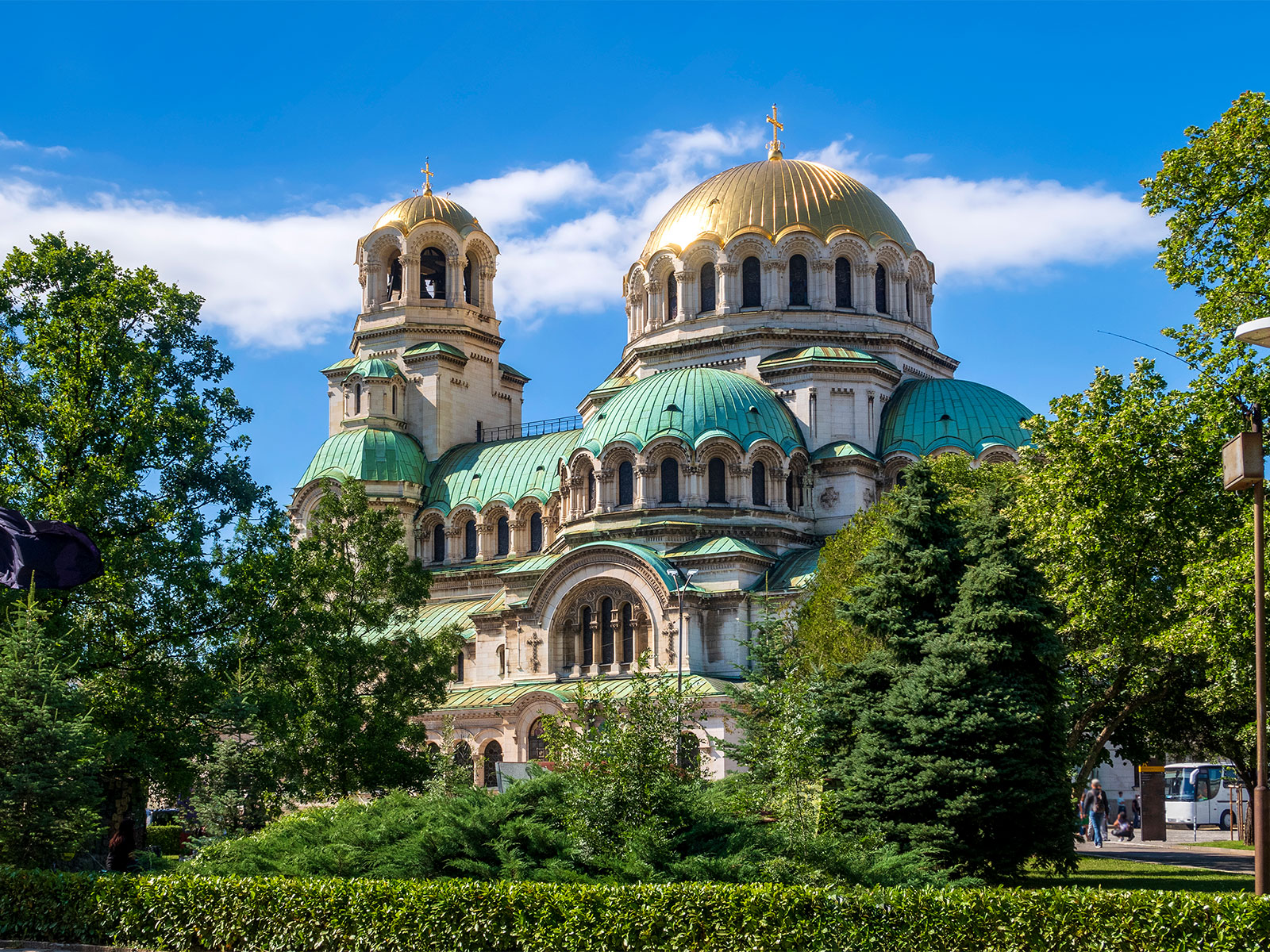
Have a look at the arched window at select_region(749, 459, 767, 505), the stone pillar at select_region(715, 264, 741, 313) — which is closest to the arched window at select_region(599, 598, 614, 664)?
the arched window at select_region(749, 459, 767, 505)

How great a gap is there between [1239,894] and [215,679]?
61.2 feet

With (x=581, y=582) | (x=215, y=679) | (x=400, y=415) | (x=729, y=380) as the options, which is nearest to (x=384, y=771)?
(x=215, y=679)

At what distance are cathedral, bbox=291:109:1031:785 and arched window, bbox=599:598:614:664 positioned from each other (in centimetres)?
9

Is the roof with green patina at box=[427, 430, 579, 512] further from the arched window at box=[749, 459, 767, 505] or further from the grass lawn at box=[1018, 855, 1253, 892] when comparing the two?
the grass lawn at box=[1018, 855, 1253, 892]

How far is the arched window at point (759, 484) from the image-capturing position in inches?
1921

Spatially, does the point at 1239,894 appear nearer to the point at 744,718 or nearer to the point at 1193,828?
the point at 744,718

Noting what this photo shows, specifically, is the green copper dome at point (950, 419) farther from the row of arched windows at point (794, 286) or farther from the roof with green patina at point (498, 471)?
the roof with green patina at point (498, 471)

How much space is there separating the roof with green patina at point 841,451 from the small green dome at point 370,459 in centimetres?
1829

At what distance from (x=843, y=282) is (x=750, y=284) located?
352 centimetres

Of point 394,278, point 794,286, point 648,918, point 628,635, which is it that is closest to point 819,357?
point 794,286

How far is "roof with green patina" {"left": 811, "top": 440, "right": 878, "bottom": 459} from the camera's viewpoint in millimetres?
49344

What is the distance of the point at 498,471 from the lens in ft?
192

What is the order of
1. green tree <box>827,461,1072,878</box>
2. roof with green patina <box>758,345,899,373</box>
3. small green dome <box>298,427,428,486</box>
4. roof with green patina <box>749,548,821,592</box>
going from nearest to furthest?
green tree <box>827,461,1072,878</box>
roof with green patina <box>749,548,821,592</box>
roof with green patina <box>758,345,899,373</box>
small green dome <box>298,427,428,486</box>

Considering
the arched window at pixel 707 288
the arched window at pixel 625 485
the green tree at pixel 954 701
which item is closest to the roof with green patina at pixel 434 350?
the arched window at pixel 707 288
